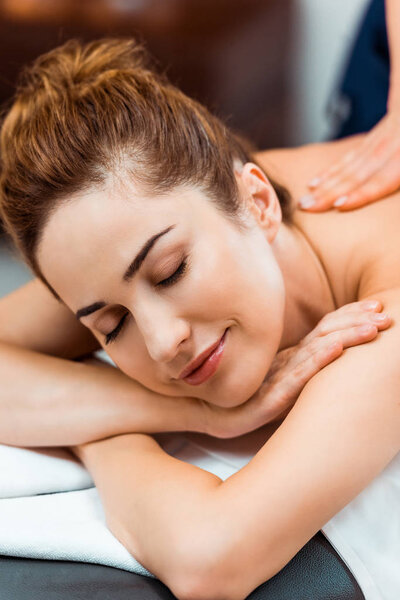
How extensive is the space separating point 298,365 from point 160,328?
224 mm

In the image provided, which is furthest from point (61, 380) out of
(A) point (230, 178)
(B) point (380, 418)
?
(B) point (380, 418)

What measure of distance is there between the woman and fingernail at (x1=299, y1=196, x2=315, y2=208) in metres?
0.09

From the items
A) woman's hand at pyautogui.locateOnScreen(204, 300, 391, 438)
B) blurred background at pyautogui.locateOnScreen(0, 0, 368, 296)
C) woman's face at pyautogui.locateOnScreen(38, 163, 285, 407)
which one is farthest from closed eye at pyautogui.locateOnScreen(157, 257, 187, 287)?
blurred background at pyautogui.locateOnScreen(0, 0, 368, 296)

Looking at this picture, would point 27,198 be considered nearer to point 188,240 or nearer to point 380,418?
point 188,240

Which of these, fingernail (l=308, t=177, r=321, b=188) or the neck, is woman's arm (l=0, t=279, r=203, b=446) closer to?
the neck

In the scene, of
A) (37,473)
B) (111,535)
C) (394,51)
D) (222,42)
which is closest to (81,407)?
(37,473)

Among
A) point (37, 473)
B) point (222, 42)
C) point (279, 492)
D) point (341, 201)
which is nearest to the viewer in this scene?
point (279, 492)

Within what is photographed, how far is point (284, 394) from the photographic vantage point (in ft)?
3.62

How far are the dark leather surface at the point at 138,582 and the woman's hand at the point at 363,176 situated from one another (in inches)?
24.8

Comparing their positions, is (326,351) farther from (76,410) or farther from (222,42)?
(222,42)

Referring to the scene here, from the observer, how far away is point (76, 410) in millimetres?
1220

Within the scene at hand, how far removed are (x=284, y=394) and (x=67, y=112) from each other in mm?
543

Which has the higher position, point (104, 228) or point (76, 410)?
point (104, 228)

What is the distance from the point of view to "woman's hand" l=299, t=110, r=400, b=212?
1361 mm
